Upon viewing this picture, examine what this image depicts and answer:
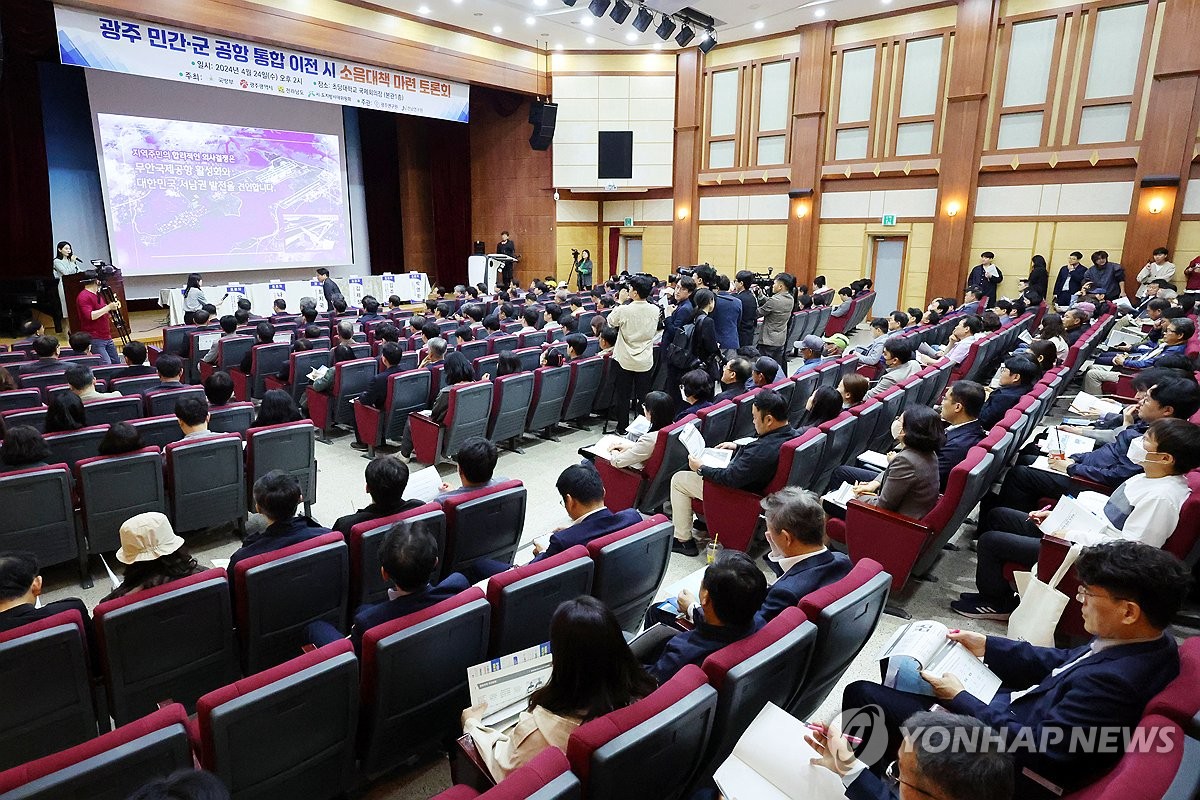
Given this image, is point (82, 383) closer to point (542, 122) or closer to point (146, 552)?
point (146, 552)

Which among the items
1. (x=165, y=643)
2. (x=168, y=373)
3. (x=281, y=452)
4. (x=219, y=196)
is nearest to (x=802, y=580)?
(x=165, y=643)

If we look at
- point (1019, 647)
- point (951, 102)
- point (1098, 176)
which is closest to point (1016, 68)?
point (951, 102)

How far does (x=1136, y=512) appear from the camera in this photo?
2779 millimetres

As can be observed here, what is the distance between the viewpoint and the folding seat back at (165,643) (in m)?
2.15

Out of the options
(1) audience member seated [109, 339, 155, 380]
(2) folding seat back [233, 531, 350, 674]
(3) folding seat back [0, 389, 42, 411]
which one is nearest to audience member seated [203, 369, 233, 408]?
(3) folding seat back [0, 389, 42, 411]

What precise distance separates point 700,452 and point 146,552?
270 cm

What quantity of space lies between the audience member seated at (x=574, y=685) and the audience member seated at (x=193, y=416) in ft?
10.5

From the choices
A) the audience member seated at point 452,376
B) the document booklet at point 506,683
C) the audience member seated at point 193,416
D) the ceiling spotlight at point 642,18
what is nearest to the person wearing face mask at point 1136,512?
the document booklet at point 506,683

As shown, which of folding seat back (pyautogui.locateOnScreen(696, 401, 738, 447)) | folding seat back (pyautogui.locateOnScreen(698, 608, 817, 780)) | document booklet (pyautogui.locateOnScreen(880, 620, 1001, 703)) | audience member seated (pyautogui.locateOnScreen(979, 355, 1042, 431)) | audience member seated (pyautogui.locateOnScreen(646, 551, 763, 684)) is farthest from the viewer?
audience member seated (pyautogui.locateOnScreen(979, 355, 1042, 431))

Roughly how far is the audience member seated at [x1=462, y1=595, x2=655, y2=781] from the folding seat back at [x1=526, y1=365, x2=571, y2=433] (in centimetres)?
416

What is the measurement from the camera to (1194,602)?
129 inches

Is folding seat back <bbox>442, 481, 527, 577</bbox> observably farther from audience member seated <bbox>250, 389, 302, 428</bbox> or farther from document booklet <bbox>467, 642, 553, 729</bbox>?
audience member seated <bbox>250, 389, 302, 428</bbox>

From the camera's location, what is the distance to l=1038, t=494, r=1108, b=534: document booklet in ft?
9.48

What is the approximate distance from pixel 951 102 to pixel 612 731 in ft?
44.5
